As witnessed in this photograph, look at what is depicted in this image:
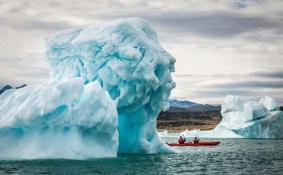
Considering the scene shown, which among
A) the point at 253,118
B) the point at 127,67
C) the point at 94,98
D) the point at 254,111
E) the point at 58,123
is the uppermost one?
the point at 127,67

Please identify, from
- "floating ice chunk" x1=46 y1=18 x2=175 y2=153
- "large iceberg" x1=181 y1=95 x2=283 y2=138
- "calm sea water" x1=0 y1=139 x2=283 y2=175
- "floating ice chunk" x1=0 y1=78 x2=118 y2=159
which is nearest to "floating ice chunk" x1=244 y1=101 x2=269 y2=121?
"large iceberg" x1=181 y1=95 x2=283 y2=138

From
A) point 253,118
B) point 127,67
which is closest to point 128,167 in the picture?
point 127,67

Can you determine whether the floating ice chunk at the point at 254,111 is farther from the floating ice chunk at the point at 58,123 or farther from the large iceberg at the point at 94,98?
the floating ice chunk at the point at 58,123

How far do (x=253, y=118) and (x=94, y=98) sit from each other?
175 feet

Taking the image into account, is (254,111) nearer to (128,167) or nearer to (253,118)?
(253,118)

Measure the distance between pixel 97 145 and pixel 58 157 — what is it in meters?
3.37

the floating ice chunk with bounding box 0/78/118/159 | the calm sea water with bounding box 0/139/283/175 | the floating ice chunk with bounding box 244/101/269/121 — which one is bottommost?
the calm sea water with bounding box 0/139/283/175

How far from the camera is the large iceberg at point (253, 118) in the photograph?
262 ft

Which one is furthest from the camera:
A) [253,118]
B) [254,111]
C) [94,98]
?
[253,118]

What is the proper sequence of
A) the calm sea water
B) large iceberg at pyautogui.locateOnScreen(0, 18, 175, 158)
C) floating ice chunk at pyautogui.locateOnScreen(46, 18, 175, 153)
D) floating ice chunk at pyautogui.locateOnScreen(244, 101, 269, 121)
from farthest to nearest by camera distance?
floating ice chunk at pyautogui.locateOnScreen(244, 101, 269, 121), floating ice chunk at pyautogui.locateOnScreen(46, 18, 175, 153), large iceberg at pyautogui.locateOnScreen(0, 18, 175, 158), the calm sea water

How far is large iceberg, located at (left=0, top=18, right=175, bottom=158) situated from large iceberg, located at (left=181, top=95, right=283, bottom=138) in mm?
43149

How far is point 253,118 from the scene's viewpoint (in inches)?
3162

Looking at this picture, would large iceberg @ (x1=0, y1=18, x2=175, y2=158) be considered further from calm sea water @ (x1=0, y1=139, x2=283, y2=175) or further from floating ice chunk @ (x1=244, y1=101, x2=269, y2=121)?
floating ice chunk @ (x1=244, y1=101, x2=269, y2=121)

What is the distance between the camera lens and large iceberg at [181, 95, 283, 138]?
7981 cm
